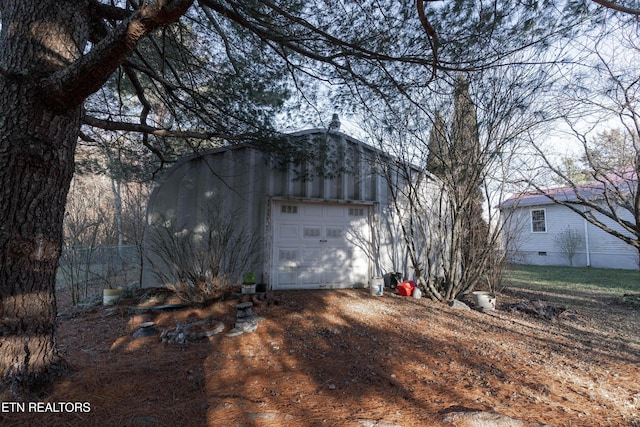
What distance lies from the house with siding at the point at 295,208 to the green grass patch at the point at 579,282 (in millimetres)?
3939

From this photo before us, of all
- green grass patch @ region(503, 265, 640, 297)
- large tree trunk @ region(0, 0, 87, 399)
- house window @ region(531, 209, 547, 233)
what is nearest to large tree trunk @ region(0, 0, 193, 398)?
large tree trunk @ region(0, 0, 87, 399)

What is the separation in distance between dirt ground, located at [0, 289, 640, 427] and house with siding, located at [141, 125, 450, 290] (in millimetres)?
1550

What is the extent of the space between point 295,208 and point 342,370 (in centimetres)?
438

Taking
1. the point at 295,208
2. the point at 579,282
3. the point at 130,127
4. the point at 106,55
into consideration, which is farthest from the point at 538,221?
the point at 106,55

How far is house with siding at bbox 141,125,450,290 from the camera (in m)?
6.32

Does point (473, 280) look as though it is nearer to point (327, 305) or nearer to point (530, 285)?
point (327, 305)

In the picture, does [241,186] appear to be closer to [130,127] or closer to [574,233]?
[130,127]

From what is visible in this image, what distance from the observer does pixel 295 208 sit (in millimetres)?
6887

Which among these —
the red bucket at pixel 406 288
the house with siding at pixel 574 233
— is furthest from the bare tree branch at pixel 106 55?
the house with siding at pixel 574 233

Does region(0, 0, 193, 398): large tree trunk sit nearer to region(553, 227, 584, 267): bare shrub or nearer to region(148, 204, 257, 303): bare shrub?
region(148, 204, 257, 303): bare shrub

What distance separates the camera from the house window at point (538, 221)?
15391 mm

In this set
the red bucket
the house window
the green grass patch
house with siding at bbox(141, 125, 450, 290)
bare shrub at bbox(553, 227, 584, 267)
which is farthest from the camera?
the house window

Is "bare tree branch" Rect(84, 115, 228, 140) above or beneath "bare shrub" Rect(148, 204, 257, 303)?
above

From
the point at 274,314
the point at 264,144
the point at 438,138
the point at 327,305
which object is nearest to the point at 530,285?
the point at 438,138
